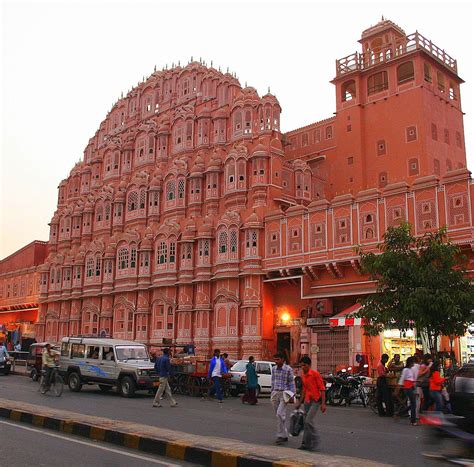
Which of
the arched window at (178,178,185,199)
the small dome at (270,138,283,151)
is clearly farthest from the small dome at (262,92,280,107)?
the arched window at (178,178,185,199)

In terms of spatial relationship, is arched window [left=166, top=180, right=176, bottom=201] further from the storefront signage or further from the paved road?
the paved road

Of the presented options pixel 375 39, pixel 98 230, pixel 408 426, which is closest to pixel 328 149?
pixel 375 39

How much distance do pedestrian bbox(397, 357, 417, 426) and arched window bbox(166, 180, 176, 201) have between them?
29.9m

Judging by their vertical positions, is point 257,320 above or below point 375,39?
below

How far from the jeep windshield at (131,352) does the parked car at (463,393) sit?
36.7 ft

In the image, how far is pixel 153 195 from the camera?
44.6 metres

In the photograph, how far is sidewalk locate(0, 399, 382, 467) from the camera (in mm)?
7836

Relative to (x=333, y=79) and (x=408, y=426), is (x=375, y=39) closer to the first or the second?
(x=333, y=79)

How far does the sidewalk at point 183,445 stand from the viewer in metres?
7.84

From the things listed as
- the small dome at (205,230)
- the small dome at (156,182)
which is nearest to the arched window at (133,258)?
the small dome at (156,182)

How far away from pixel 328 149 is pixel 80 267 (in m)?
22.6

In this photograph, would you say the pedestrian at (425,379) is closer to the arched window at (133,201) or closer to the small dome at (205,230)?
the small dome at (205,230)

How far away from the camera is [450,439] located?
5898mm

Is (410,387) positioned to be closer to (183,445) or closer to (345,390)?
(345,390)
